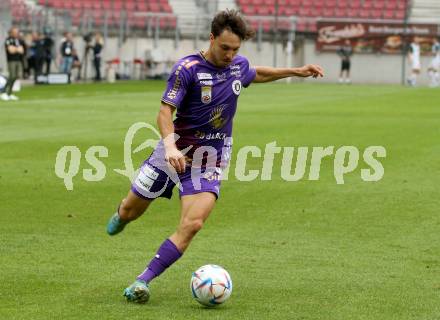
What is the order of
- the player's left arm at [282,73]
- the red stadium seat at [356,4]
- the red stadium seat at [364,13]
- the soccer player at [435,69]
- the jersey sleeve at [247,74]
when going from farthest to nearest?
1. the red stadium seat at [356,4]
2. the red stadium seat at [364,13]
3. the soccer player at [435,69]
4. the player's left arm at [282,73]
5. the jersey sleeve at [247,74]

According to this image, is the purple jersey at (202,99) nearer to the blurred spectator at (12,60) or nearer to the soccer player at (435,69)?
the blurred spectator at (12,60)

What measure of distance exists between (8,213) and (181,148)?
431 centimetres

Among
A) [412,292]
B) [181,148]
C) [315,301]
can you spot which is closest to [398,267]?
[412,292]

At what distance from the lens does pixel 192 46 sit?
184ft

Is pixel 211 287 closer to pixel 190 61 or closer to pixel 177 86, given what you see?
pixel 177 86

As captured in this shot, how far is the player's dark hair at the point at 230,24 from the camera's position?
782cm

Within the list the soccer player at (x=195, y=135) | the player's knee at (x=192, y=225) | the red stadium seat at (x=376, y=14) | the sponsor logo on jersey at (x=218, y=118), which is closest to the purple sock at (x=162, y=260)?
the soccer player at (x=195, y=135)

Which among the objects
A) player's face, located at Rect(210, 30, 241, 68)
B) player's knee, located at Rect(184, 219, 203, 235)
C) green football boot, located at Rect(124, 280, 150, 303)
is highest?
player's face, located at Rect(210, 30, 241, 68)

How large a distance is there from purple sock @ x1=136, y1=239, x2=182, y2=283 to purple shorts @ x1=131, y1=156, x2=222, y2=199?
439mm

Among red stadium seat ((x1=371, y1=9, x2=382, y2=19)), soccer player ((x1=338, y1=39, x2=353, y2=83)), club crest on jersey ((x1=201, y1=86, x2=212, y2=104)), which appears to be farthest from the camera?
red stadium seat ((x1=371, y1=9, x2=382, y2=19))

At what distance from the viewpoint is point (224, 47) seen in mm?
7898

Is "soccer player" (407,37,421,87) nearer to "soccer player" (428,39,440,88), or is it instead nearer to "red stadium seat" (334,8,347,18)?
"soccer player" (428,39,440,88)

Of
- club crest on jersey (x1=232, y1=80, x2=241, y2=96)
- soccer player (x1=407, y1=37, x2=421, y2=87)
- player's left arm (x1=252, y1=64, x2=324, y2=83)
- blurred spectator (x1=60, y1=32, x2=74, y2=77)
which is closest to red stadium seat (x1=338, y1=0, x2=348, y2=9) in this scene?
soccer player (x1=407, y1=37, x2=421, y2=87)

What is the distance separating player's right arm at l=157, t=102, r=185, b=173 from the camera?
7578 millimetres
